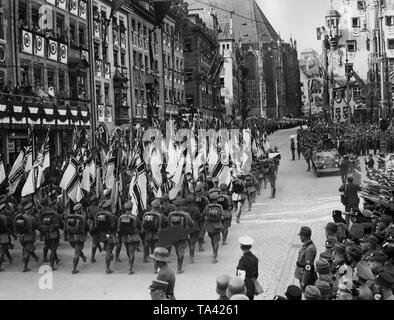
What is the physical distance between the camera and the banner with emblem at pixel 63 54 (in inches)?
1264

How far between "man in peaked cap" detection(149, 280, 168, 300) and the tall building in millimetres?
16609

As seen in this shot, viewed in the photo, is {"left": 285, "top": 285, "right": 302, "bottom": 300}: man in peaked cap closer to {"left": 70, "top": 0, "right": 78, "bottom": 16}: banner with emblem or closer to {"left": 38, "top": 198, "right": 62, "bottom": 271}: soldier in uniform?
{"left": 38, "top": 198, "right": 62, "bottom": 271}: soldier in uniform

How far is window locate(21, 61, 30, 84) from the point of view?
1115 inches

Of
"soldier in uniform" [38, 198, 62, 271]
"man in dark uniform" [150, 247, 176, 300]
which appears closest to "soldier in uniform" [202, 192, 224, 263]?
"soldier in uniform" [38, 198, 62, 271]

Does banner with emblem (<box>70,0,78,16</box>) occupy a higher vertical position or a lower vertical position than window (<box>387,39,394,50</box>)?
lower

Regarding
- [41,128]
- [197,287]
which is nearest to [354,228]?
[197,287]

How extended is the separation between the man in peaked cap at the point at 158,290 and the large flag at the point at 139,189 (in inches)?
269

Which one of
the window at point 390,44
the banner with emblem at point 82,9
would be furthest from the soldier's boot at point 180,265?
the window at point 390,44

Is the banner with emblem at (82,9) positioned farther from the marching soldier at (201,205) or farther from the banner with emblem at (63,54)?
the marching soldier at (201,205)

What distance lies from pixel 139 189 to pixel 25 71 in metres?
15.8

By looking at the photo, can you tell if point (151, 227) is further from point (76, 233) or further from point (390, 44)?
point (390, 44)

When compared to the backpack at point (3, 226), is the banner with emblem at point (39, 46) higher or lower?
higher

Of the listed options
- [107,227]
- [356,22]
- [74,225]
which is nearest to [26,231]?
[74,225]

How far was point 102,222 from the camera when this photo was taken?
13.7 m
